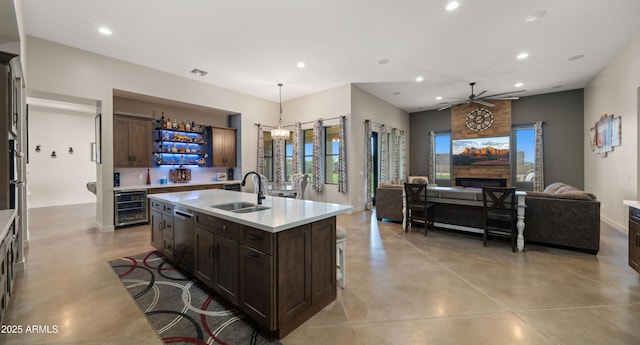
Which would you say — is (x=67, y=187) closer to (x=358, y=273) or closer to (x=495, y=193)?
(x=358, y=273)

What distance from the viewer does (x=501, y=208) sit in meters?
3.99

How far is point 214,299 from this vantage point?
2.52m

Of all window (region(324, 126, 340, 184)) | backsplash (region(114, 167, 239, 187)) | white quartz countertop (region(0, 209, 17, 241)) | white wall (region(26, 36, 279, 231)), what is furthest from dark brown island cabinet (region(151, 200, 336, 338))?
window (region(324, 126, 340, 184))

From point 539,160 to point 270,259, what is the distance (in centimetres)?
951

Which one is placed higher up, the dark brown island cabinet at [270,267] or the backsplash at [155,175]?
the backsplash at [155,175]

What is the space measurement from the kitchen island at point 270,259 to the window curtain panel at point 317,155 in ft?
15.0

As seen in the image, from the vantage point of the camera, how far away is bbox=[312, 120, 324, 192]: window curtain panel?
7.30 m

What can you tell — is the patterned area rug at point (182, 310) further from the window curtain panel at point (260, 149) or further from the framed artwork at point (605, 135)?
the framed artwork at point (605, 135)

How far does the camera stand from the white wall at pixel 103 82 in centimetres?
434

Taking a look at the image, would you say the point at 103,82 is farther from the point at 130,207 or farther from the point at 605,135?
the point at 605,135

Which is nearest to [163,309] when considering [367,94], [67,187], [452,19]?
[452,19]

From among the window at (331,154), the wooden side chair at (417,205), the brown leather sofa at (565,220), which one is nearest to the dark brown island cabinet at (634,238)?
the brown leather sofa at (565,220)

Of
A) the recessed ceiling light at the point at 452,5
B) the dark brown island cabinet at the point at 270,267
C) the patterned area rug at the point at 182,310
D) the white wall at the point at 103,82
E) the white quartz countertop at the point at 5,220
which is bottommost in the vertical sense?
the patterned area rug at the point at 182,310

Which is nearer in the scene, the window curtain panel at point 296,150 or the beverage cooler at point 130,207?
the beverage cooler at point 130,207
